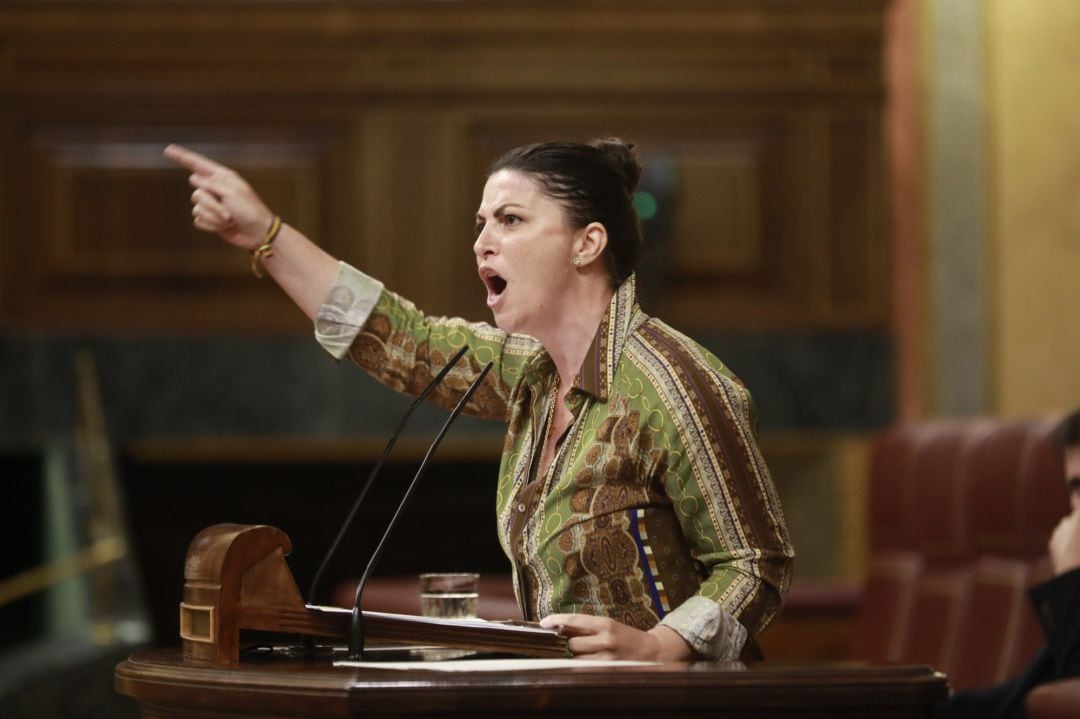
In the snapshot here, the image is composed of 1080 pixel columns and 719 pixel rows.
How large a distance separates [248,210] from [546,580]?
0.52 m

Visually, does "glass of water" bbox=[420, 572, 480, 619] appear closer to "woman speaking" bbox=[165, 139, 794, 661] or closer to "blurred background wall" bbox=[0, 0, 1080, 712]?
"woman speaking" bbox=[165, 139, 794, 661]

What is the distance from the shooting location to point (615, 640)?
1425mm

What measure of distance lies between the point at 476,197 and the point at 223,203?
2.73 meters

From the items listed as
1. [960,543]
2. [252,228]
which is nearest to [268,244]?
[252,228]

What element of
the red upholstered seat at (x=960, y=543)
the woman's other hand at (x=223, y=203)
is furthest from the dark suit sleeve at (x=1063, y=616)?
the woman's other hand at (x=223, y=203)

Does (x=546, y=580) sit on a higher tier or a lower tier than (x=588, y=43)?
lower

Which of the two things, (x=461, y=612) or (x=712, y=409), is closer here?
(x=712, y=409)

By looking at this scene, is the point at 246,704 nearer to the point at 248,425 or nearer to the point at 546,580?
the point at 546,580

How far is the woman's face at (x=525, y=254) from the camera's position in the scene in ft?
5.41

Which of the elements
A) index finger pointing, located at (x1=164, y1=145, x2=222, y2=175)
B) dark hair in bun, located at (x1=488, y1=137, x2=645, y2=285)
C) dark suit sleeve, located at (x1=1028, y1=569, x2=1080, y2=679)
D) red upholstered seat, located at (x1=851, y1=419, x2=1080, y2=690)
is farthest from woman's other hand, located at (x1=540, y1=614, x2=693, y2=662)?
red upholstered seat, located at (x1=851, y1=419, x2=1080, y2=690)

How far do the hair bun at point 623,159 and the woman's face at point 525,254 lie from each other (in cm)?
10

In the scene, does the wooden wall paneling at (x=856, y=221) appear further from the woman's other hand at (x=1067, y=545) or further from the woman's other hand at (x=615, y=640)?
the woman's other hand at (x=615, y=640)

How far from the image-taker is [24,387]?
4.46 meters

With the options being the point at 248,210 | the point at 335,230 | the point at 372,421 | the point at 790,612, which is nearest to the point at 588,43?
the point at 335,230
